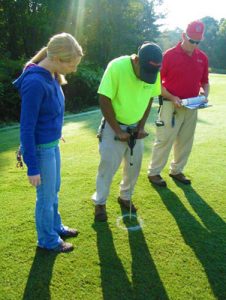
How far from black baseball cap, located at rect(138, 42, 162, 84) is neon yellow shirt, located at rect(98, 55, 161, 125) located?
0.17 meters

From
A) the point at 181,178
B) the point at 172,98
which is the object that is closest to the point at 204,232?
the point at 181,178

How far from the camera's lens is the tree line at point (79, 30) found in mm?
13023

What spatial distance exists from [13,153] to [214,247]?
4488 mm

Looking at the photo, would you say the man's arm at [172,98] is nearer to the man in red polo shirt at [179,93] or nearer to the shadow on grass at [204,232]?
the man in red polo shirt at [179,93]

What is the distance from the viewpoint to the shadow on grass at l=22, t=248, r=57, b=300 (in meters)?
2.92

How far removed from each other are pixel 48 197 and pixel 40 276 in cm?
70

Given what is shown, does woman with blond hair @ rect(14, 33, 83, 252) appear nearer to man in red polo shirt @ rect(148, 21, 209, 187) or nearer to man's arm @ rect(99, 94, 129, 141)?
man's arm @ rect(99, 94, 129, 141)

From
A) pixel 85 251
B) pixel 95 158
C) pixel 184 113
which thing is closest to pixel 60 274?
pixel 85 251

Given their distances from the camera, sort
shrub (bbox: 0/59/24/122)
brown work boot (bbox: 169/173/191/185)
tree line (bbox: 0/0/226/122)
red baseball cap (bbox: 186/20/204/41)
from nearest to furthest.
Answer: red baseball cap (bbox: 186/20/204/41)
brown work boot (bbox: 169/173/191/185)
shrub (bbox: 0/59/24/122)
tree line (bbox: 0/0/226/122)

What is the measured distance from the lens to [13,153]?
6816 millimetres

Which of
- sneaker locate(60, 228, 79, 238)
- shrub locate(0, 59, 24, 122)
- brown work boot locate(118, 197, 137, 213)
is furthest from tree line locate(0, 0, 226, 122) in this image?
sneaker locate(60, 228, 79, 238)

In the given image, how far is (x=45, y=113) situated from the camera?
2883mm

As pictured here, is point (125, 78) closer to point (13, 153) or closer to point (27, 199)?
point (27, 199)

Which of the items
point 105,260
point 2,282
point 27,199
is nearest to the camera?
point 2,282
